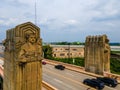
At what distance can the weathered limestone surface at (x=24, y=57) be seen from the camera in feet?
41.9

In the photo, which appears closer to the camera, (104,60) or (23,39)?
(23,39)

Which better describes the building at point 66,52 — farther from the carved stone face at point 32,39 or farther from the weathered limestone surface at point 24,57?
the carved stone face at point 32,39

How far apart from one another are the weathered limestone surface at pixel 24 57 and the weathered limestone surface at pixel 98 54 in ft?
76.6

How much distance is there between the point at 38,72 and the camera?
1390 centimetres

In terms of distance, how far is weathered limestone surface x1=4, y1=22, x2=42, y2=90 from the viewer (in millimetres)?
12773

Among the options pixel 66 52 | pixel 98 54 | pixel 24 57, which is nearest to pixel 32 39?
pixel 24 57

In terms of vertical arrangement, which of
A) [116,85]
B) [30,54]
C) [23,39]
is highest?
[23,39]

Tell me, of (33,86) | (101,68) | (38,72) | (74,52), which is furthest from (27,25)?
(74,52)

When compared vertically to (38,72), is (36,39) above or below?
above

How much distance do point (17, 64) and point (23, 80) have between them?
1264 millimetres

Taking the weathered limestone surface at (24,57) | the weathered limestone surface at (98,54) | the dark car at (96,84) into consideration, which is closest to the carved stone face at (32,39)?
the weathered limestone surface at (24,57)

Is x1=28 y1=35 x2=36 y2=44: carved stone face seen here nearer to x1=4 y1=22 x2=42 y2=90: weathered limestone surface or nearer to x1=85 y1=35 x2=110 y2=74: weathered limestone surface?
x1=4 y1=22 x2=42 y2=90: weathered limestone surface

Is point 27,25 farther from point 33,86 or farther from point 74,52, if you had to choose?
point 74,52

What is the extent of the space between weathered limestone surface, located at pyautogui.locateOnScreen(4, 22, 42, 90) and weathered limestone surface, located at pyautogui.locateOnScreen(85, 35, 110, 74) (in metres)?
23.4
